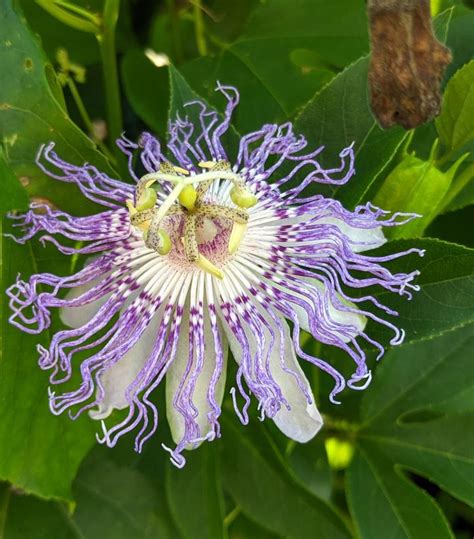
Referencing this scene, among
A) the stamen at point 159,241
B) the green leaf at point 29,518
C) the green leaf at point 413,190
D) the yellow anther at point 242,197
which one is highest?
the green leaf at point 413,190

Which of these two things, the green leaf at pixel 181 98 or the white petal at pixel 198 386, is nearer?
the white petal at pixel 198 386

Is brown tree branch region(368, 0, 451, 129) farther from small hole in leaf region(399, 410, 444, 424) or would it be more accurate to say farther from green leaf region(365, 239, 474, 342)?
small hole in leaf region(399, 410, 444, 424)

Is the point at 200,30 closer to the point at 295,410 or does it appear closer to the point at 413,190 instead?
the point at 413,190

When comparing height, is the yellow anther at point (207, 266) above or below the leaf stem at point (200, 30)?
below

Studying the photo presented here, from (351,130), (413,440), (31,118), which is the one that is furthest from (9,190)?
(413,440)

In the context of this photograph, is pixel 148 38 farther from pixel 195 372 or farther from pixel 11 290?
pixel 195 372

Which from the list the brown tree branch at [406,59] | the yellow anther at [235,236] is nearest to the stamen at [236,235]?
the yellow anther at [235,236]

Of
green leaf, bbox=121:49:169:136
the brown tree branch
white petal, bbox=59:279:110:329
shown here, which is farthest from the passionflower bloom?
green leaf, bbox=121:49:169:136

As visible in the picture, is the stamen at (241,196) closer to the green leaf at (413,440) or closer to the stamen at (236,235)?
the stamen at (236,235)
